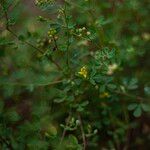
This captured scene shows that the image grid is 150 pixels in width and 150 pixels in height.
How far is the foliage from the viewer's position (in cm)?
205

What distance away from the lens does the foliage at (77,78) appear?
205 cm

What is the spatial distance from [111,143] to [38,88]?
645mm

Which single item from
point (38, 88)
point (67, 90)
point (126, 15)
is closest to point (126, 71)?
point (126, 15)

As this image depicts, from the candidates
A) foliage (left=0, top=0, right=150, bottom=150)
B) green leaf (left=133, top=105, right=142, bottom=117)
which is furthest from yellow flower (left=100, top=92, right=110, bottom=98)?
green leaf (left=133, top=105, right=142, bottom=117)

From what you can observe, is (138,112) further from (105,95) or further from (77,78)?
(77,78)

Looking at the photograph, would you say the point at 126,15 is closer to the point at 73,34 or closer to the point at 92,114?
the point at 92,114

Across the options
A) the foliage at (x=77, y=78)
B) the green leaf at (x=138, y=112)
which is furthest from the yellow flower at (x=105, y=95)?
the green leaf at (x=138, y=112)

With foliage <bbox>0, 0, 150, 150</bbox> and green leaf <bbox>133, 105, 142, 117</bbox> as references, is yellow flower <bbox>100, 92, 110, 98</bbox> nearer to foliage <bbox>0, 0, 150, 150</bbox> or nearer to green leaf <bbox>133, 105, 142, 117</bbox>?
foliage <bbox>0, 0, 150, 150</bbox>

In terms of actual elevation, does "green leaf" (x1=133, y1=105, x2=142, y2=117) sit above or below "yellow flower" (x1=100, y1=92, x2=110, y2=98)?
below

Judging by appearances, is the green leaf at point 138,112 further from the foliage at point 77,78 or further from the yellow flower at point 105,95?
the yellow flower at point 105,95

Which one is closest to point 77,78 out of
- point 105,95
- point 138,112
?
point 105,95

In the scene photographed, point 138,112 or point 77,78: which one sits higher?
point 77,78

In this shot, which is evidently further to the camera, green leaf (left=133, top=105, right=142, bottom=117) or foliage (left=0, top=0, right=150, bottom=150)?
green leaf (left=133, top=105, right=142, bottom=117)

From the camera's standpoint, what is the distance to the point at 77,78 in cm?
221
